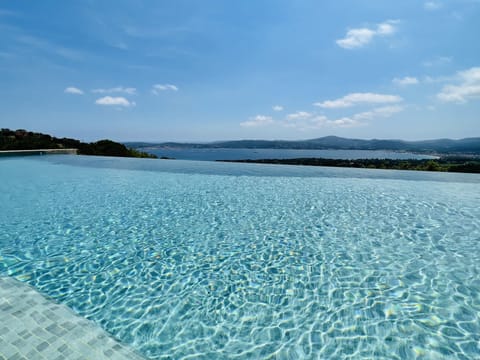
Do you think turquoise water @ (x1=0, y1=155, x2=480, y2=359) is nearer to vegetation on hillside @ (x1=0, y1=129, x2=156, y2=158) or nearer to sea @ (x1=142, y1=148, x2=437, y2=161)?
sea @ (x1=142, y1=148, x2=437, y2=161)

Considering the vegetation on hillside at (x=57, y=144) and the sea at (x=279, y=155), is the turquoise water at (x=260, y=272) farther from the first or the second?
the vegetation on hillside at (x=57, y=144)

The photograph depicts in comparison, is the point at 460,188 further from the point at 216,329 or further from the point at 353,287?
the point at 216,329

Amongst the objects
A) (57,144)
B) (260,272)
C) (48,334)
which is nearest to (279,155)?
(57,144)

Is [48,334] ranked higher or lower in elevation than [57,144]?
lower

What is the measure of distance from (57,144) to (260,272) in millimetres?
23565

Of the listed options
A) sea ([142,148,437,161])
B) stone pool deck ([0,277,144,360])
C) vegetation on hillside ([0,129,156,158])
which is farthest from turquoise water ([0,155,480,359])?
vegetation on hillside ([0,129,156,158])

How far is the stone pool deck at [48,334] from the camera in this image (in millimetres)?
1438

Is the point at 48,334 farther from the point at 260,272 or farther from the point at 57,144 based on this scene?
the point at 57,144

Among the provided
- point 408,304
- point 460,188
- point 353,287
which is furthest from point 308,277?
point 460,188

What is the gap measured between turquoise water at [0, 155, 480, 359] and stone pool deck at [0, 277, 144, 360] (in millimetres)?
122

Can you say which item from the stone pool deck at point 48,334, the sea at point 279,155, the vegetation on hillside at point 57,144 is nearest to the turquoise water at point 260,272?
the stone pool deck at point 48,334

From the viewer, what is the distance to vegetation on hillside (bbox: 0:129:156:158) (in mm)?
18328

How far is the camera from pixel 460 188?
7.25 metres

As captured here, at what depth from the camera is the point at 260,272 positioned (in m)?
2.59
